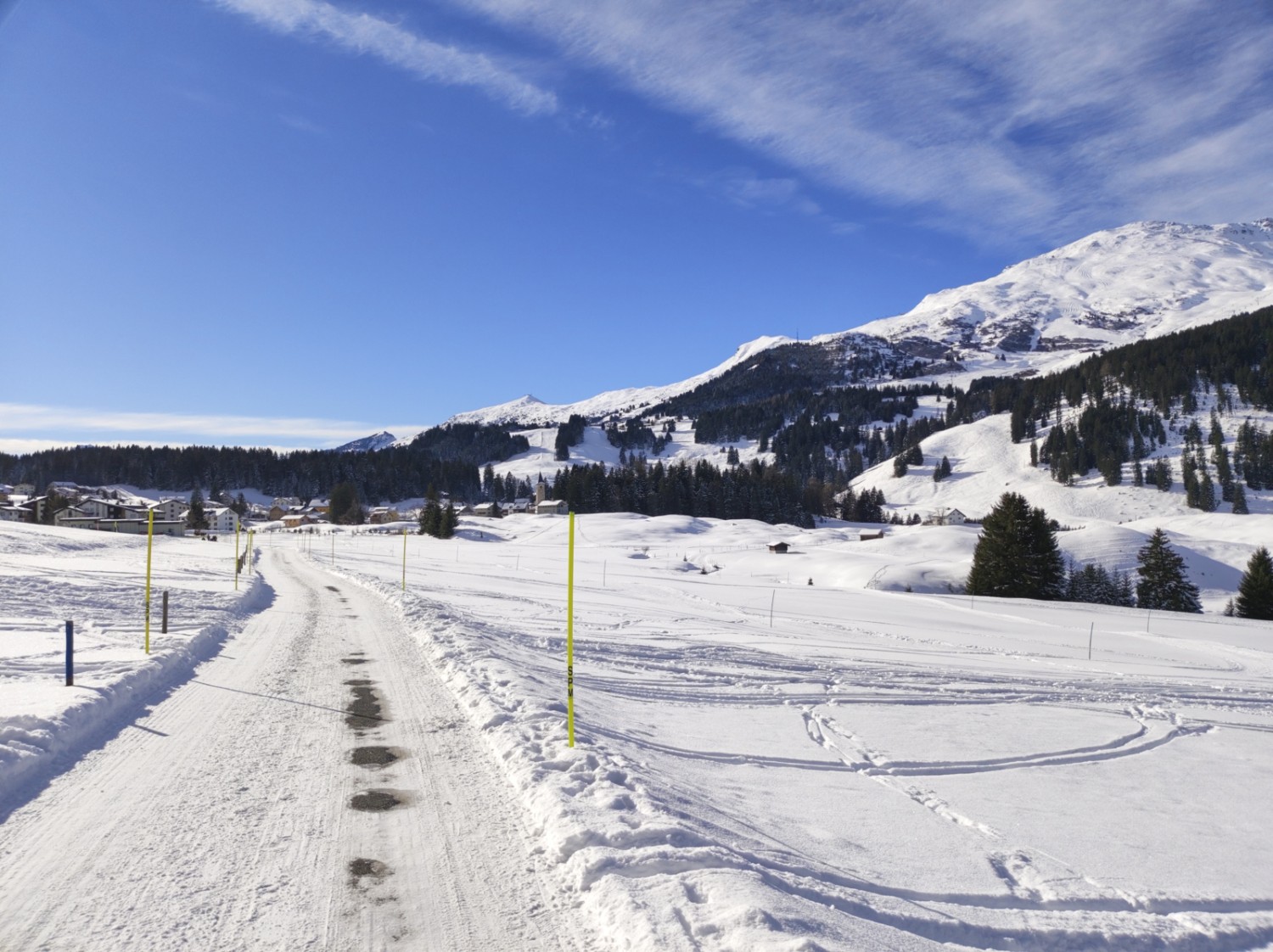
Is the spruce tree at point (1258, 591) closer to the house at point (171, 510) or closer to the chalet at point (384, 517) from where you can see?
the chalet at point (384, 517)

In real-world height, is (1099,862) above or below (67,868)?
below

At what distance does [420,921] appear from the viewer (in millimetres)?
4543

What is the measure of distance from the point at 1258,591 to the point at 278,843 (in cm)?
5923

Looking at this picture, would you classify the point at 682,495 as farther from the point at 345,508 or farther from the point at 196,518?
the point at 196,518

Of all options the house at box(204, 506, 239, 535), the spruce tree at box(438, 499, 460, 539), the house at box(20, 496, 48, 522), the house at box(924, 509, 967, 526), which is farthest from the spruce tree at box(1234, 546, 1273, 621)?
the house at box(204, 506, 239, 535)

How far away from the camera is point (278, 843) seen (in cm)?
561

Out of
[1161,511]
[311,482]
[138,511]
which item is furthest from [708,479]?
[311,482]

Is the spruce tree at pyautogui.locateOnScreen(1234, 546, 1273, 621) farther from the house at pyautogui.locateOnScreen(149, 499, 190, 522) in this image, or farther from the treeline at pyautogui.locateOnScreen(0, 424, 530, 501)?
the treeline at pyautogui.locateOnScreen(0, 424, 530, 501)

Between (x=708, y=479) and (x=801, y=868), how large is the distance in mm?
121136

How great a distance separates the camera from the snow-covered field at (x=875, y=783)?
5039 millimetres

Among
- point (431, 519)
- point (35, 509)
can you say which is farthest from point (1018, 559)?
point (35, 509)

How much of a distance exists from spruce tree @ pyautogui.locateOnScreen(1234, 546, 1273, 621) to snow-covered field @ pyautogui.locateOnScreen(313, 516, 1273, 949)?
94.0 ft

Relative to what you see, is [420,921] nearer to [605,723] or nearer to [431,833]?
[431,833]

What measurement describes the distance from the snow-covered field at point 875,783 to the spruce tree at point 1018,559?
2628 centimetres
